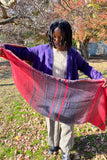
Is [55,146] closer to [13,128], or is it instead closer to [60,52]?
[13,128]

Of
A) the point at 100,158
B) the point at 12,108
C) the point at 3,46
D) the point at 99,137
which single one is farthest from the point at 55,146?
the point at 12,108

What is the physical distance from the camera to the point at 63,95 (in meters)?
1.87

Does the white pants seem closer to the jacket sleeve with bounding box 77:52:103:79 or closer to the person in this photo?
the person

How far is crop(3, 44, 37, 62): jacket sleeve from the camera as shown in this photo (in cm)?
191

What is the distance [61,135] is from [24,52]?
1542mm

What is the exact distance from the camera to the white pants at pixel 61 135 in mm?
2097

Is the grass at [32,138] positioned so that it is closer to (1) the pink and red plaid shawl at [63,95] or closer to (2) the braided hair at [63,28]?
(1) the pink and red plaid shawl at [63,95]

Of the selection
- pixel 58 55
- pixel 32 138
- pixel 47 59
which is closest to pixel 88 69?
pixel 58 55

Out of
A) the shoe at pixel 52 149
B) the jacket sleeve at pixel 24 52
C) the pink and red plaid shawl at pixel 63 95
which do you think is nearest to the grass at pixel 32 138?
the shoe at pixel 52 149

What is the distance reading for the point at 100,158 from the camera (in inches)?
97.6

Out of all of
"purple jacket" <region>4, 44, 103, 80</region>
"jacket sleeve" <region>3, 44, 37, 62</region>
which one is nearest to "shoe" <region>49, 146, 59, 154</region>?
"purple jacket" <region>4, 44, 103, 80</region>

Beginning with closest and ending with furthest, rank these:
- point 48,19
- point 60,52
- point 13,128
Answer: point 60,52 → point 13,128 → point 48,19

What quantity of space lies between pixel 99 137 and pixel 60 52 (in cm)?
230

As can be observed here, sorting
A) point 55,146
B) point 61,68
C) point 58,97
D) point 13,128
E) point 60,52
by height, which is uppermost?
point 60,52
